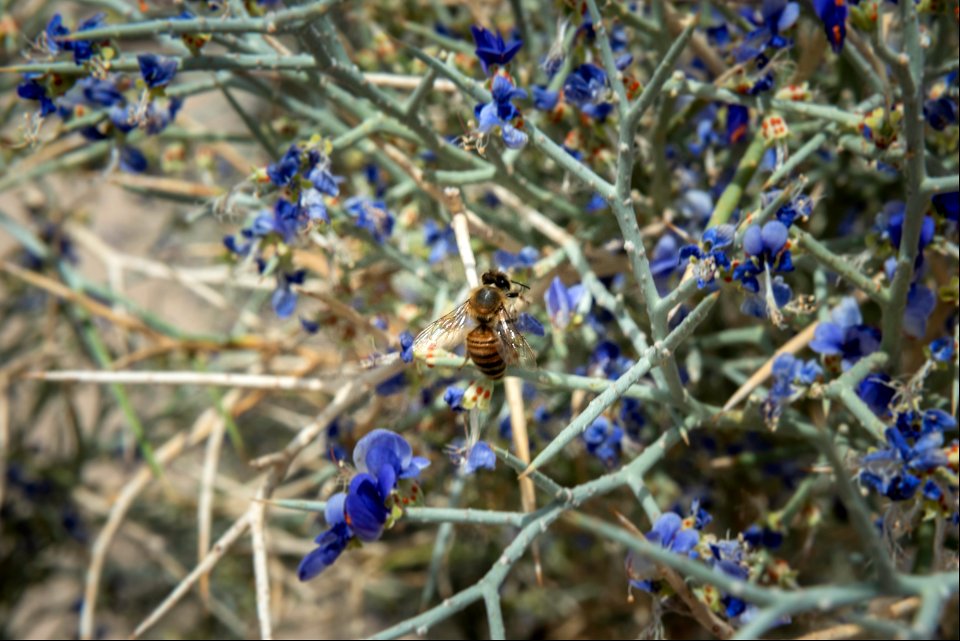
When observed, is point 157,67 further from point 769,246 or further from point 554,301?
point 769,246

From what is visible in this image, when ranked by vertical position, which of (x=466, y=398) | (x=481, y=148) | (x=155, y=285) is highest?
(x=155, y=285)

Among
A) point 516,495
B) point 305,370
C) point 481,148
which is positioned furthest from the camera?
point 516,495

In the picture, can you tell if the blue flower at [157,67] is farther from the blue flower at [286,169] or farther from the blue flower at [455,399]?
the blue flower at [455,399]

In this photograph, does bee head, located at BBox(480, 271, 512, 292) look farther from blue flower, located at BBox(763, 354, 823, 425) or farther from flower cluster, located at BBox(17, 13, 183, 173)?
Result: flower cluster, located at BBox(17, 13, 183, 173)

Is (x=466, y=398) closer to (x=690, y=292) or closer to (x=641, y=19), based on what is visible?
(x=690, y=292)

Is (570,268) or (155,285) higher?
(155,285)

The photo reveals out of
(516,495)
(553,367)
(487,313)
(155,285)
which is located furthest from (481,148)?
(155,285)
